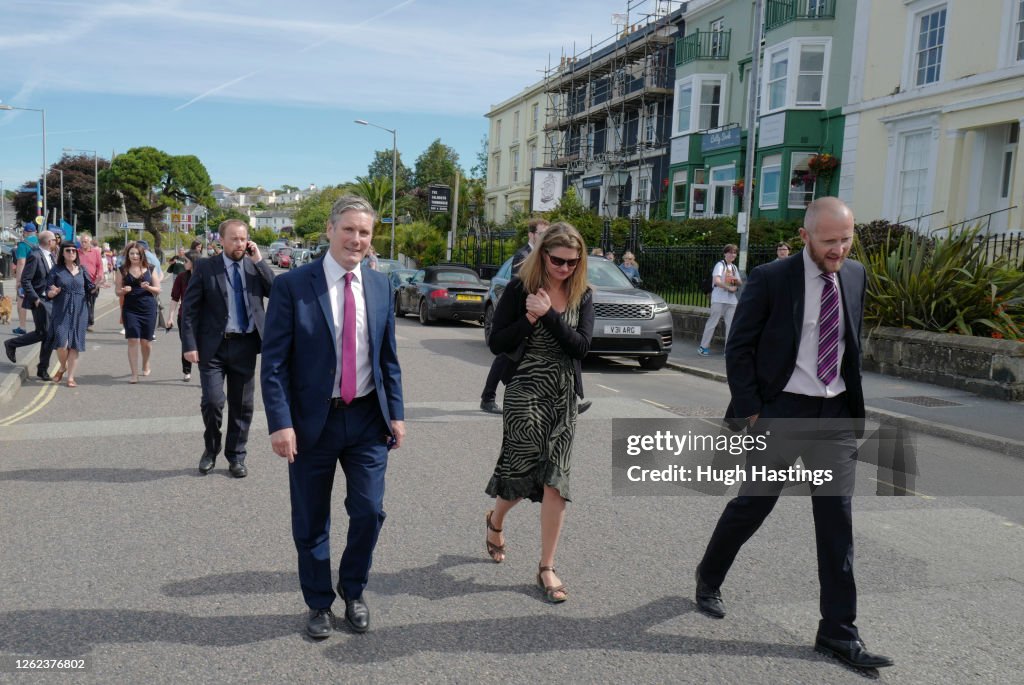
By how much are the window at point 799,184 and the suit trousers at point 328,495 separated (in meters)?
24.5

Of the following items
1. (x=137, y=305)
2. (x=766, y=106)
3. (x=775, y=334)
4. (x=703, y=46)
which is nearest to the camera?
(x=775, y=334)

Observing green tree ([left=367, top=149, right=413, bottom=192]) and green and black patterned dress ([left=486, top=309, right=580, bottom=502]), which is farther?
green tree ([left=367, top=149, right=413, bottom=192])

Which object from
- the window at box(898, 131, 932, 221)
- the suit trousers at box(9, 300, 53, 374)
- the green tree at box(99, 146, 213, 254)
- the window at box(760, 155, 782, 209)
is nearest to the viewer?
the suit trousers at box(9, 300, 53, 374)

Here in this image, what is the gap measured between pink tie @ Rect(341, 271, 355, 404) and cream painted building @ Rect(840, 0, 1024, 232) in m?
18.1

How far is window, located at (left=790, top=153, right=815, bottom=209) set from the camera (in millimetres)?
26062

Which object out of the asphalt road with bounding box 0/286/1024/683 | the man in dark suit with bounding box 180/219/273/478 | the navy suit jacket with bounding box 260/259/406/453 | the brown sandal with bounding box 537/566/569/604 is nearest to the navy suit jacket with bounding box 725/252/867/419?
the asphalt road with bounding box 0/286/1024/683

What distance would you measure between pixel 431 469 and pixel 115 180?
311ft

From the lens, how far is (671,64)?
3606 cm

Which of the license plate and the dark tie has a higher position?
the dark tie

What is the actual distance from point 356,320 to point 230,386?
327 cm

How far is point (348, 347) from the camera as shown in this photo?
3.69 meters

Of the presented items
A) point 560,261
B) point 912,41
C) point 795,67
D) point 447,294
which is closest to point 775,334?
point 560,261

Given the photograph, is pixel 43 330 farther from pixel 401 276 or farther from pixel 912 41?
pixel 912 41

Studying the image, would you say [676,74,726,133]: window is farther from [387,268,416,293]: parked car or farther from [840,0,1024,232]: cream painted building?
[387,268,416,293]: parked car
